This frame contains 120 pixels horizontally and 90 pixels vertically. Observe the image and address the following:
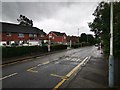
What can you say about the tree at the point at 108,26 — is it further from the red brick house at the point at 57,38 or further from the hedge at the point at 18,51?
the red brick house at the point at 57,38

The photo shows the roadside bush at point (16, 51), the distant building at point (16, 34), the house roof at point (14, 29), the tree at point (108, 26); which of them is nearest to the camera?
the tree at point (108, 26)

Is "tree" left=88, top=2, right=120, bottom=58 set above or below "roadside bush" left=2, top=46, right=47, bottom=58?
above

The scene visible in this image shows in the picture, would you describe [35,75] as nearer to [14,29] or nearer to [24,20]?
[14,29]

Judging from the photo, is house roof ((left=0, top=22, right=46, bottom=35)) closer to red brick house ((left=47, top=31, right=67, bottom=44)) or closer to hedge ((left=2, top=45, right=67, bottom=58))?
red brick house ((left=47, top=31, right=67, bottom=44))

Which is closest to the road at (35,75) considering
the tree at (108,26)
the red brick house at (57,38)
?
the tree at (108,26)

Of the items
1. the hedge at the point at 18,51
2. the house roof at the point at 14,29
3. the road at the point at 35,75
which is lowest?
the road at the point at 35,75

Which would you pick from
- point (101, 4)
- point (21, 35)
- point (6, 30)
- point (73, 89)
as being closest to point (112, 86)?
point (73, 89)

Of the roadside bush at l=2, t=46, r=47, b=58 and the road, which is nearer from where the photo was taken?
the road

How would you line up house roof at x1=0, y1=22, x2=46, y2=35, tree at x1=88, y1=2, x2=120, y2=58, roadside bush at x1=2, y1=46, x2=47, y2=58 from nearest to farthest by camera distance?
tree at x1=88, y1=2, x2=120, y2=58
roadside bush at x1=2, y1=46, x2=47, y2=58
house roof at x1=0, y1=22, x2=46, y2=35

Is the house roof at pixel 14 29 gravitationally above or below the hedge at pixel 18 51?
above

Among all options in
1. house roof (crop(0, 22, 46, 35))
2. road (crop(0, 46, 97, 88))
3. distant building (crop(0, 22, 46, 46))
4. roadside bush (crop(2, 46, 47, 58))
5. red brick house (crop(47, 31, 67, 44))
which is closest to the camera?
road (crop(0, 46, 97, 88))

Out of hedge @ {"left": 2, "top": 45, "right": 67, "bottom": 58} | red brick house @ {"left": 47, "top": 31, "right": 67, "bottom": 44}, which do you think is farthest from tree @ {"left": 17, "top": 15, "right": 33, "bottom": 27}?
hedge @ {"left": 2, "top": 45, "right": 67, "bottom": 58}

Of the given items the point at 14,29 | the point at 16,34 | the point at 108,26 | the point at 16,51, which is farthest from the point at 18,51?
the point at 14,29

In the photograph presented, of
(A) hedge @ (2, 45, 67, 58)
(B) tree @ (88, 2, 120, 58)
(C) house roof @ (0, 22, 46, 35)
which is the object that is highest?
(C) house roof @ (0, 22, 46, 35)
